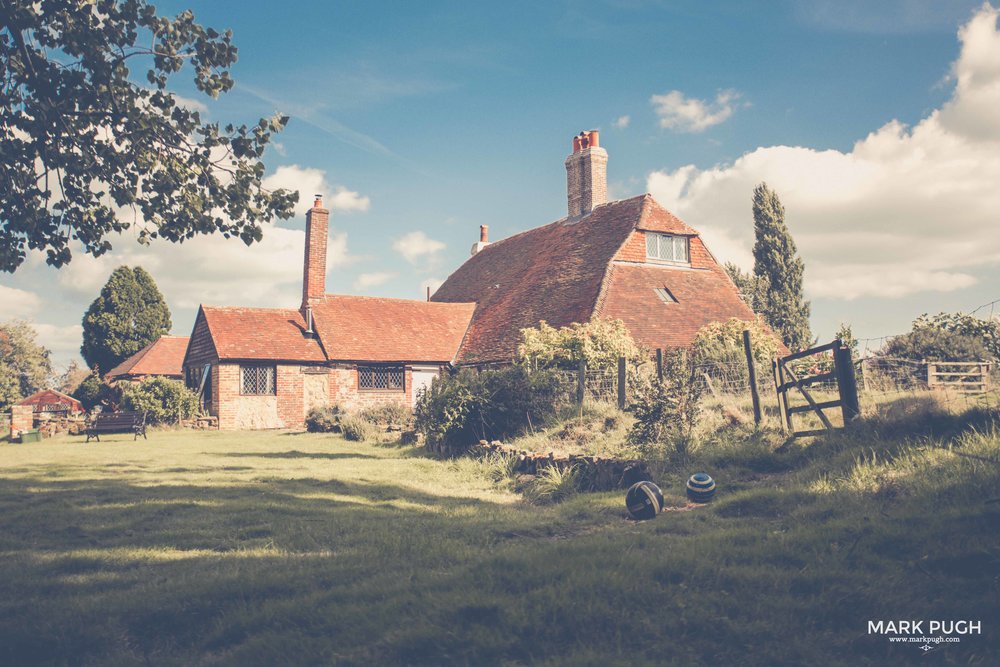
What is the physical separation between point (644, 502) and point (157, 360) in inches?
1469

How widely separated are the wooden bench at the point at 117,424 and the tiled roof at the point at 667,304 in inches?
628

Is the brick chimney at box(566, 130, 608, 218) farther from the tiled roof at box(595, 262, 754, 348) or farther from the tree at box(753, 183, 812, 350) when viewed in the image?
the tree at box(753, 183, 812, 350)

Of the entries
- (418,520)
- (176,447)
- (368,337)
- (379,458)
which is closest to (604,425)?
(379,458)

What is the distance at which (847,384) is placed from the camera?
30.2ft

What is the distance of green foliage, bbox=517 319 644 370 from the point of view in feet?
58.8

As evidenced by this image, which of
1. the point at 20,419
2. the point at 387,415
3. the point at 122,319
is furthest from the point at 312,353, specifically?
the point at 122,319

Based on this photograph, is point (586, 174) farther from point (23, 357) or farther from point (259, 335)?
point (23, 357)

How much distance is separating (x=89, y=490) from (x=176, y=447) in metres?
8.53

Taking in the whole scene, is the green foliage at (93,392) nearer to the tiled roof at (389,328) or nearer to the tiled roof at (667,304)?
the tiled roof at (389,328)

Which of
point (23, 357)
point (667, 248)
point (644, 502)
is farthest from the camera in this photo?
point (23, 357)

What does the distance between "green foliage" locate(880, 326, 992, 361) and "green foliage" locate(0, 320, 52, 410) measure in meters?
59.9

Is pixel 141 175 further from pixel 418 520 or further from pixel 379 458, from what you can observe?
pixel 379 458

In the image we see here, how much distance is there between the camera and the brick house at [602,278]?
2342 cm

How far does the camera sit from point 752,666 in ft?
12.0
